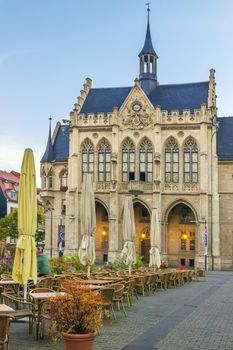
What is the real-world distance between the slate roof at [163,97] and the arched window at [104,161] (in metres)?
5.57

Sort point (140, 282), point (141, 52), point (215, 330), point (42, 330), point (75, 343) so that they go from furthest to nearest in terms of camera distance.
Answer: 1. point (141, 52)
2. point (140, 282)
3. point (215, 330)
4. point (42, 330)
5. point (75, 343)

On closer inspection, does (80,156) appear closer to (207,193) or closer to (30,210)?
(207,193)

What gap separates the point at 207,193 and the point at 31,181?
39.3m

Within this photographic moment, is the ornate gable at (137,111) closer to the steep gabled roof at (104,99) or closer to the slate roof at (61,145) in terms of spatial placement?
the steep gabled roof at (104,99)

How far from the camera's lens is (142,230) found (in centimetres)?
5816

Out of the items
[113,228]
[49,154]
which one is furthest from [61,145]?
[113,228]

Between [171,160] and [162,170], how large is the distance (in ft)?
4.57

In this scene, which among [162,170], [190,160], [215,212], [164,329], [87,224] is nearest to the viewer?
Answer: [164,329]

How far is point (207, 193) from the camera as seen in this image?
53062mm

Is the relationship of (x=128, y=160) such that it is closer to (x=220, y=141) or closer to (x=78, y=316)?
(x=220, y=141)

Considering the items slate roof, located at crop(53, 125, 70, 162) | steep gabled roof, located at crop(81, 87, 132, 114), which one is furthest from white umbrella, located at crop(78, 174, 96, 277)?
slate roof, located at crop(53, 125, 70, 162)

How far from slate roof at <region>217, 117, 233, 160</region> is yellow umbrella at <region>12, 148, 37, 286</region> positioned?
42323mm

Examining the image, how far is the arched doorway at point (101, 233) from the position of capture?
58.7 metres

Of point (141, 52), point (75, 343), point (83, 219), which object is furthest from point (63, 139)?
point (75, 343)
